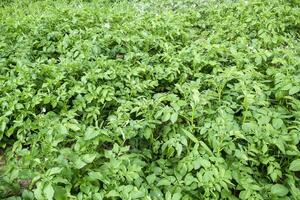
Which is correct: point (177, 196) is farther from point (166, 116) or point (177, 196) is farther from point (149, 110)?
point (149, 110)

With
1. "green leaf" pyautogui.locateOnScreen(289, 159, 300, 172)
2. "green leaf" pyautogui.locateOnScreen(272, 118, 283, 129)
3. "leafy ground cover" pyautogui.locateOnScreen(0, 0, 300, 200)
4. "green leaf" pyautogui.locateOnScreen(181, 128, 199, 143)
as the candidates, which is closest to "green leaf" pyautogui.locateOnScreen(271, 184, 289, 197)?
"leafy ground cover" pyautogui.locateOnScreen(0, 0, 300, 200)

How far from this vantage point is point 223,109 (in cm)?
312

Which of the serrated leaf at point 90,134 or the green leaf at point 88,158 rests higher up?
the serrated leaf at point 90,134

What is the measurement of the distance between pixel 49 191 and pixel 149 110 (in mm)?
1209

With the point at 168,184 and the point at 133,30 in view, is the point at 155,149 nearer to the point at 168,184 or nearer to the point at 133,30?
the point at 168,184

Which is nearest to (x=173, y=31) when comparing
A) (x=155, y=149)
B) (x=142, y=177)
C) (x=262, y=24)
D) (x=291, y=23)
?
(x=262, y=24)

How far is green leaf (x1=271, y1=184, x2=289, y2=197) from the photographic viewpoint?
2580mm

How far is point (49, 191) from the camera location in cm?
221

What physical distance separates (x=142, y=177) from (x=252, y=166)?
91cm

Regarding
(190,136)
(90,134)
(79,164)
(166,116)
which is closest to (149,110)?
(166,116)

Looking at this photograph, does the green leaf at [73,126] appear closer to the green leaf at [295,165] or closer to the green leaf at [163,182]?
the green leaf at [163,182]

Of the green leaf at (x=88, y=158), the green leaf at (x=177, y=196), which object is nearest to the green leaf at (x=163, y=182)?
the green leaf at (x=177, y=196)

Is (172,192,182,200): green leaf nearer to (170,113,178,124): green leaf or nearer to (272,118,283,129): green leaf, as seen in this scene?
(170,113,178,124): green leaf

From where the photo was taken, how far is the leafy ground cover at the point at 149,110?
2.55 meters
